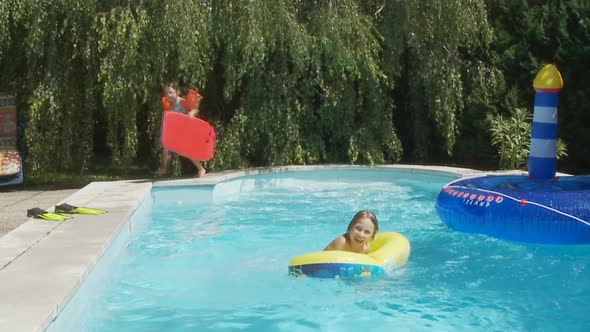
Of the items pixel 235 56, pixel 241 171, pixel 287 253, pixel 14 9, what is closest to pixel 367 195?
pixel 241 171

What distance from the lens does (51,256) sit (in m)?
4.66

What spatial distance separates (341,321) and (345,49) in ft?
21.0

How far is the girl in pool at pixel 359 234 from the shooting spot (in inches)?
203

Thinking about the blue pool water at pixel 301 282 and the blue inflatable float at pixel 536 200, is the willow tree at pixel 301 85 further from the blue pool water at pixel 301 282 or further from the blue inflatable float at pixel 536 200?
the blue inflatable float at pixel 536 200

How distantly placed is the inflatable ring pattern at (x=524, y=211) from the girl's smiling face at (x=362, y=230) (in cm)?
152

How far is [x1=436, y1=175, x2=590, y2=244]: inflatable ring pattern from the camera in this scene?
5.90 metres

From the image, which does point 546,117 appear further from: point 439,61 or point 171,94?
point 171,94

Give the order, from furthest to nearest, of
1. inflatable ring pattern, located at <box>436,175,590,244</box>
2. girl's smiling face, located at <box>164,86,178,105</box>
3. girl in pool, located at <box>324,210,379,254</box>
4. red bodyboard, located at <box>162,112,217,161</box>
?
girl's smiling face, located at <box>164,86,178,105</box>, red bodyboard, located at <box>162,112,217,161</box>, inflatable ring pattern, located at <box>436,175,590,244</box>, girl in pool, located at <box>324,210,379,254</box>

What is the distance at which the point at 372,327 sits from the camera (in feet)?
13.7

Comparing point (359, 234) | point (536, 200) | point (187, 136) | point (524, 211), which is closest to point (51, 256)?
point (359, 234)

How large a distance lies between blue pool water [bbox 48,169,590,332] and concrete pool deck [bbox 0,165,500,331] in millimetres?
116

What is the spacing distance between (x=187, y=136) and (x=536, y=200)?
4.87 metres

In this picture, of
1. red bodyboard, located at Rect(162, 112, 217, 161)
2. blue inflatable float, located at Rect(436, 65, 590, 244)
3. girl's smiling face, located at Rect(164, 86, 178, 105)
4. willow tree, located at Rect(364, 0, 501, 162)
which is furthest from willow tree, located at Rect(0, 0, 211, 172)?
blue inflatable float, located at Rect(436, 65, 590, 244)

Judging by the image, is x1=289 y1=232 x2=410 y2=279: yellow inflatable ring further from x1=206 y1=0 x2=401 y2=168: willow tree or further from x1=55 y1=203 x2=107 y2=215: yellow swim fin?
x1=206 y1=0 x2=401 y2=168: willow tree
